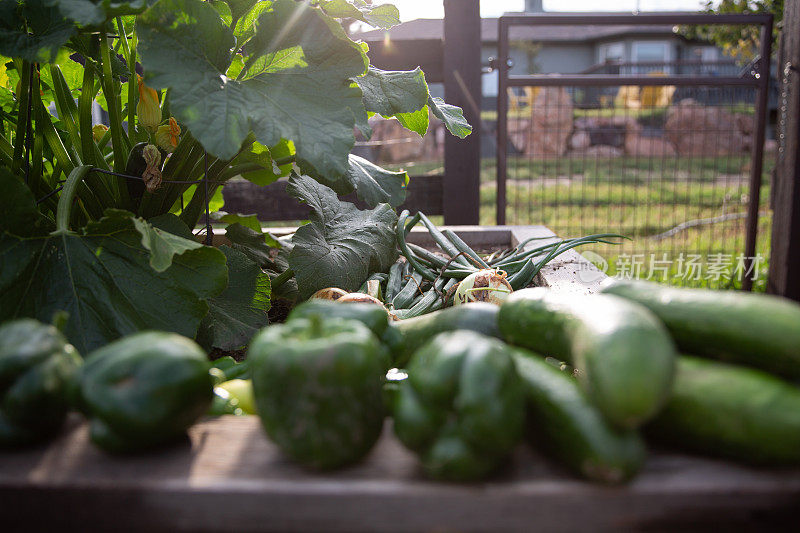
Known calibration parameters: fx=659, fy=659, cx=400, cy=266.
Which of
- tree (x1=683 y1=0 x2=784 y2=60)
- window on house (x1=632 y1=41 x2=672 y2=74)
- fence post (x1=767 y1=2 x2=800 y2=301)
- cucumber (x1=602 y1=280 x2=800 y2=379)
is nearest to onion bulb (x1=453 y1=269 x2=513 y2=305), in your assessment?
cucumber (x1=602 y1=280 x2=800 y2=379)

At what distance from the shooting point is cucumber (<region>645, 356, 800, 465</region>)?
2.56 feet

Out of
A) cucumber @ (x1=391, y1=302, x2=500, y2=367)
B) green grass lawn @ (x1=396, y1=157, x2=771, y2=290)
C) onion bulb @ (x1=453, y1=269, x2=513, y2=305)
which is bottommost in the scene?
green grass lawn @ (x1=396, y1=157, x2=771, y2=290)

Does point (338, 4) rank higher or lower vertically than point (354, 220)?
higher

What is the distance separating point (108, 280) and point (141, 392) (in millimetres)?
640

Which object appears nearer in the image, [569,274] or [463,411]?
[463,411]

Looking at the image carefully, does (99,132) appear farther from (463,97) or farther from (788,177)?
(788,177)

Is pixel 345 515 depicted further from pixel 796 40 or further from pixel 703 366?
pixel 796 40

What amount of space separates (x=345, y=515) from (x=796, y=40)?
4.05 metres

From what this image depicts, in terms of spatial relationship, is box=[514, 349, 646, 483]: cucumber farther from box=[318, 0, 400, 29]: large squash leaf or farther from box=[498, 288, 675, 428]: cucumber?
box=[318, 0, 400, 29]: large squash leaf

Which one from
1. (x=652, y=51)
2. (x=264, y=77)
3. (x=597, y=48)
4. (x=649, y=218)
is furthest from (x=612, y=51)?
(x=264, y=77)

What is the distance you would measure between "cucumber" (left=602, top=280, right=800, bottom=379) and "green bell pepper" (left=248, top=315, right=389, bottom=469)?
17.3 inches

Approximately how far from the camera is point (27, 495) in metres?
0.84

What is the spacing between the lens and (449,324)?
123cm

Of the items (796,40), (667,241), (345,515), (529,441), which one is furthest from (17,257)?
(667,241)
